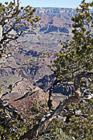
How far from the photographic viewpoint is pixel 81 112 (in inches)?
583

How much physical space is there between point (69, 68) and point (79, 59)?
3.96 ft

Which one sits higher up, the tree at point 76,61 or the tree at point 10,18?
the tree at point 10,18

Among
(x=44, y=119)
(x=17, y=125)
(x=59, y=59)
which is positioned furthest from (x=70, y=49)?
(x=17, y=125)

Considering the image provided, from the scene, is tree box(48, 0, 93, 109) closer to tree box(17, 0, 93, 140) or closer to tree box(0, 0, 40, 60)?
tree box(17, 0, 93, 140)

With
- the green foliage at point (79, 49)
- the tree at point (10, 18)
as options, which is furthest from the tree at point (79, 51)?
the tree at point (10, 18)

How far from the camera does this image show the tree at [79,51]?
12.7 metres

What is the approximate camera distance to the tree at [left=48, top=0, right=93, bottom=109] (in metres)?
12.7

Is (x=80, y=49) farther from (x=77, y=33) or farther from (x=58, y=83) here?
(x=58, y=83)

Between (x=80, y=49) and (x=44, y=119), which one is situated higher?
(x=80, y=49)

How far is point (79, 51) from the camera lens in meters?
13.2

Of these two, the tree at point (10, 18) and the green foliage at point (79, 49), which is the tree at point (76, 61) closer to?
the green foliage at point (79, 49)

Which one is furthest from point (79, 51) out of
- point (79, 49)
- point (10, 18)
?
point (10, 18)

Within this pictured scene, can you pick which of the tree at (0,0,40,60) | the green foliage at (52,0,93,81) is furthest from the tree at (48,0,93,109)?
the tree at (0,0,40,60)

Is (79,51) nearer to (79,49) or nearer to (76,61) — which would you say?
(79,49)
